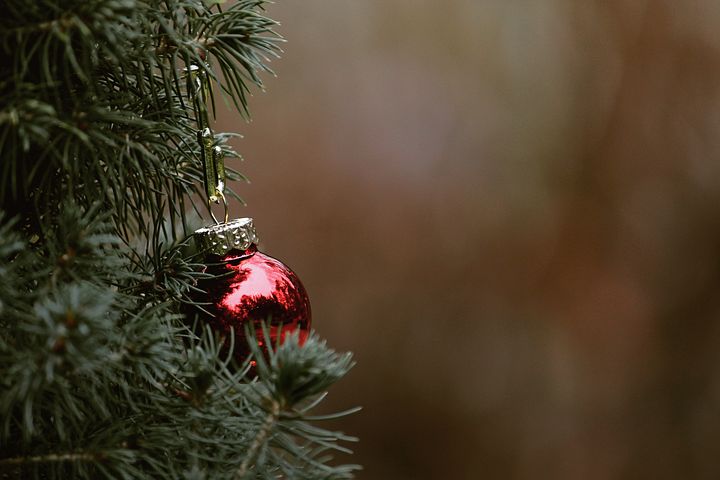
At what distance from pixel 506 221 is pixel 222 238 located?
105cm

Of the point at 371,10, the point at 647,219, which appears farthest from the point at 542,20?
the point at 647,219

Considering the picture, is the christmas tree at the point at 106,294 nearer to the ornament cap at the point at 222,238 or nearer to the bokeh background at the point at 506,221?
the ornament cap at the point at 222,238

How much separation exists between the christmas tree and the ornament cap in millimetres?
22

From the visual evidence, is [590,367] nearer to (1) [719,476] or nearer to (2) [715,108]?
(1) [719,476]

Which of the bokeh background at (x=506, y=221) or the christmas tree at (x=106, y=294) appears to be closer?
the christmas tree at (x=106, y=294)

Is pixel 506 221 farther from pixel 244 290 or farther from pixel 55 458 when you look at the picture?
pixel 55 458

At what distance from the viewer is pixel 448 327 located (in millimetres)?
1387

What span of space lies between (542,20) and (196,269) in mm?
1152

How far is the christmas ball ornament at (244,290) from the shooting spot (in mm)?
405

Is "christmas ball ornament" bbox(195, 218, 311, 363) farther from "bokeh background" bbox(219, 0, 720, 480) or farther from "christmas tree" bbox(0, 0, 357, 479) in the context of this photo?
"bokeh background" bbox(219, 0, 720, 480)

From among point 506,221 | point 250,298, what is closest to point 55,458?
point 250,298

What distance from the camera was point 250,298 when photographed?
41 centimetres

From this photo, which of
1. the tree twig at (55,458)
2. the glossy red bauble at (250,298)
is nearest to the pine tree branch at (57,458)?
the tree twig at (55,458)

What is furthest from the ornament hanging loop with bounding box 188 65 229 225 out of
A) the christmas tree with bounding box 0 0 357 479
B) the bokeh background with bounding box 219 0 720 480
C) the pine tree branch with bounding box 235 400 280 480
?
the bokeh background with bounding box 219 0 720 480
